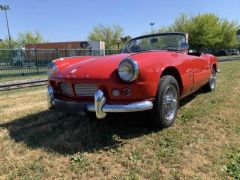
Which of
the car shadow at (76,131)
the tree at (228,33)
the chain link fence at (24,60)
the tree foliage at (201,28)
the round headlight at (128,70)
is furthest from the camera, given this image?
the tree at (228,33)

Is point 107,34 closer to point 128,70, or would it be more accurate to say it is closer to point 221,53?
point 221,53

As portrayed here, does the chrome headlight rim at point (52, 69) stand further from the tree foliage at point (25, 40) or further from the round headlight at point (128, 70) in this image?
the tree foliage at point (25, 40)

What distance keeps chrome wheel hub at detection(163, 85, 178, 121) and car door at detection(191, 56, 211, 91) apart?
0.88m

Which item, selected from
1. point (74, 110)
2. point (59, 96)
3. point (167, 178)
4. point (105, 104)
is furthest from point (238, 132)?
point (59, 96)

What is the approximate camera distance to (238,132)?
3.77m

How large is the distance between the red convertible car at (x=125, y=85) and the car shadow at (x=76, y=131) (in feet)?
1.01

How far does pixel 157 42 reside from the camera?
529cm

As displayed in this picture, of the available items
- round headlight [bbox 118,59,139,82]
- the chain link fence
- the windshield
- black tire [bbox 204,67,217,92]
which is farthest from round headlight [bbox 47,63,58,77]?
the chain link fence

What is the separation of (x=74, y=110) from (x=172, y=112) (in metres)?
1.38

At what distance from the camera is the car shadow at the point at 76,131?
347 cm

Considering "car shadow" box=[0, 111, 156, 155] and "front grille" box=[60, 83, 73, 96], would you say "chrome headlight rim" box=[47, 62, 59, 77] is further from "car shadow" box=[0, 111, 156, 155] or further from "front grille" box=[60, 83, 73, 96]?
"car shadow" box=[0, 111, 156, 155]

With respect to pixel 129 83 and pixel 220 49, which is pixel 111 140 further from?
pixel 220 49

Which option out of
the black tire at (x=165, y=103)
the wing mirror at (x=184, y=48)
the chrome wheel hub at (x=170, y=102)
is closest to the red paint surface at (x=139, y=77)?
the black tire at (x=165, y=103)

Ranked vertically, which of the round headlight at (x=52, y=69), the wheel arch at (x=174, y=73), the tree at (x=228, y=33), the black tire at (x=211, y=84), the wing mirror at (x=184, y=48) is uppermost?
the tree at (x=228, y=33)
